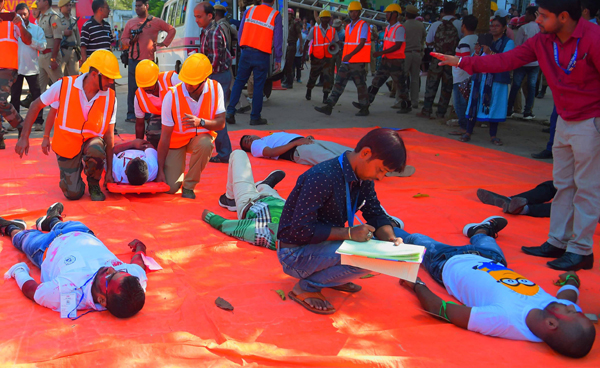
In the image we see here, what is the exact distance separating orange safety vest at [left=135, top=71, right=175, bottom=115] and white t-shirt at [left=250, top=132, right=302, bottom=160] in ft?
4.33

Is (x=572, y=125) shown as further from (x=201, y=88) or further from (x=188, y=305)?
(x=201, y=88)

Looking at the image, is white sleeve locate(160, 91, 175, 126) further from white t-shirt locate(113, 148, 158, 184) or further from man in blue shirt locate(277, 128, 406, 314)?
man in blue shirt locate(277, 128, 406, 314)

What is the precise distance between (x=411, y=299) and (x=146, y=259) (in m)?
1.67

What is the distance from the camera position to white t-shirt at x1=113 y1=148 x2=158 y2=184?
4586 millimetres

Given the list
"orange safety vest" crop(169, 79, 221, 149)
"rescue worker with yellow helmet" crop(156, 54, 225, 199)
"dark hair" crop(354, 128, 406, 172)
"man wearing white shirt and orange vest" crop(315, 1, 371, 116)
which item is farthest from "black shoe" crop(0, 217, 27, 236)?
"man wearing white shirt and orange vest" crop(315, 1, 371, 116)

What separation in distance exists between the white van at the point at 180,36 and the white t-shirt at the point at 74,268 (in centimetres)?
668

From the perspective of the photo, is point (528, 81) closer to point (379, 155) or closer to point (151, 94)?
point (151, 94)

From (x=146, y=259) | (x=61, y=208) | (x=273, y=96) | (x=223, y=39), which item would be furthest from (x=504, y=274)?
(x=273, y=96)

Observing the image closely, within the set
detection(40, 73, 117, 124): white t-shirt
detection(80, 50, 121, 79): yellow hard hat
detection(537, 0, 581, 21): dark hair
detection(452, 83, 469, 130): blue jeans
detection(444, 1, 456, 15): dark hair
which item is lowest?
detection(452, 83, 469, 130): blue jeans

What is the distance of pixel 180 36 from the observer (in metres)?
9.53

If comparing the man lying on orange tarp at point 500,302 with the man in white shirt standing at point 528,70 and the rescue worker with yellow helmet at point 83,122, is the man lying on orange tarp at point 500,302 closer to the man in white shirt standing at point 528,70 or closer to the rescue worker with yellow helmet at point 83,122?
the rescue worker with yellow helmet at point 83,122

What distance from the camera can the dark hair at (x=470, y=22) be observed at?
778 centimetres

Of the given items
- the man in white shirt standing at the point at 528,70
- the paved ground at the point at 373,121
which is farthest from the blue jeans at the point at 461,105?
the man in white shirt standing at the point at 528,70

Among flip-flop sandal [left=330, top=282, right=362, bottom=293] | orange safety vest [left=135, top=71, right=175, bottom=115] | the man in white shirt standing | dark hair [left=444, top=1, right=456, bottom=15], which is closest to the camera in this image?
flip-flop sandal [left=330, top=282, right=362, bottom=293]
